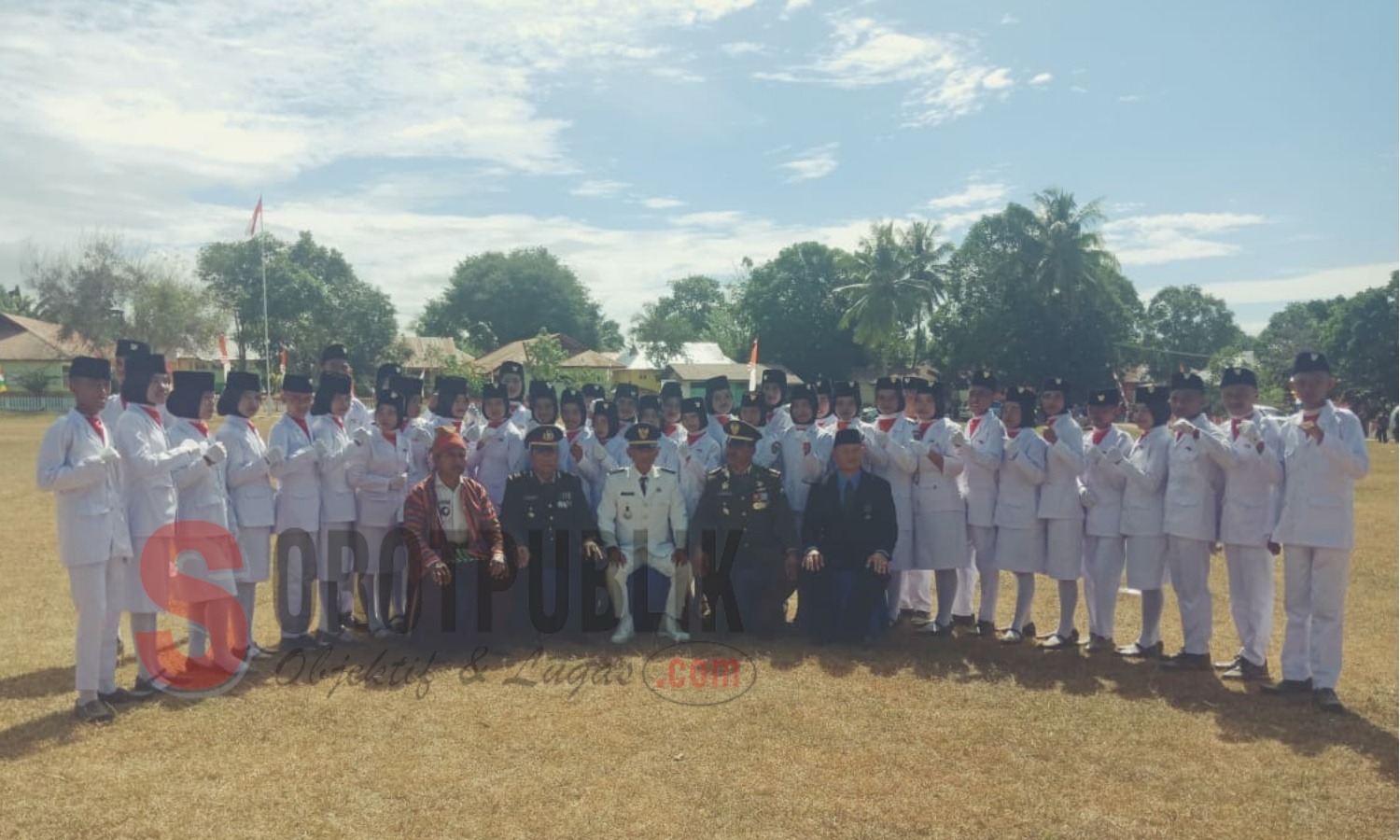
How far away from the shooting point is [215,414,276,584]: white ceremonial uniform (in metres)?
7.01

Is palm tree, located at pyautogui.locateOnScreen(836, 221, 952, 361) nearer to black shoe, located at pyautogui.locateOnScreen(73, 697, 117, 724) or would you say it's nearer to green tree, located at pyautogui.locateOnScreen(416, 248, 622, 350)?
green tree, located at pyautogui.locateOnScreen(416, 248, 622, 350)

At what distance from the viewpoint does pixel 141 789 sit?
190 inches

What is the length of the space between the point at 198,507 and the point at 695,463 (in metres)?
4.08

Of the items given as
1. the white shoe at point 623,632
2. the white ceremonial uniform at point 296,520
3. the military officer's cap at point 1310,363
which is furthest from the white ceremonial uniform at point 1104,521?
the white ceremonial uniform at point 296,520

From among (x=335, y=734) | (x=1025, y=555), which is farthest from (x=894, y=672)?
(x=335, y=734)

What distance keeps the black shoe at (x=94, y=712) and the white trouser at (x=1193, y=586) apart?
24.5 ft

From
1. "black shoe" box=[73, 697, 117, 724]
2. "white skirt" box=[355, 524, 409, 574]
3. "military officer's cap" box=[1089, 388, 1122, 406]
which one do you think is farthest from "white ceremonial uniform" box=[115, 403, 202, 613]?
"military officer's cap" box=[1089, 388, 1122, 406]

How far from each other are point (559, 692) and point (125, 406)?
3580 millimetres

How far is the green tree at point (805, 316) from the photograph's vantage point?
2292 inches

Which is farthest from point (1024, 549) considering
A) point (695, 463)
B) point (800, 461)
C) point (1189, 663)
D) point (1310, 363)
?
point (695, 463)

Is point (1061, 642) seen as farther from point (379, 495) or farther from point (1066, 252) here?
point (1066, 252)

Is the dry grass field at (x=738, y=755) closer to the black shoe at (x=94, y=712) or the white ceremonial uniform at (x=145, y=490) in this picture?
the black shoe at (x=94, y=712)

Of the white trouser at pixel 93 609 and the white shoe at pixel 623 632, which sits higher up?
A: the white trouser at pixel 93 609

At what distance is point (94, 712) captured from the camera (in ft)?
19.1
